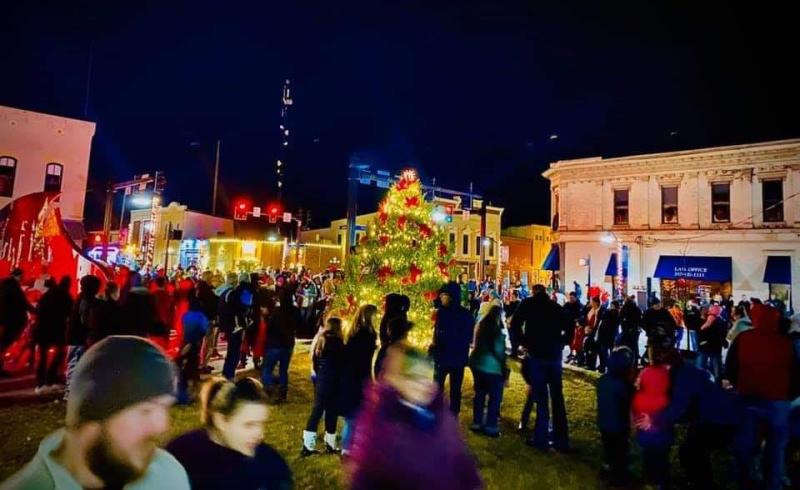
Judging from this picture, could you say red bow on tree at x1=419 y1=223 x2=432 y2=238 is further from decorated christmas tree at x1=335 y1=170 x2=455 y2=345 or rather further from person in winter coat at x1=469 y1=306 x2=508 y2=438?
person in winter coat at x1=469 y1=306 x2=508 y2=438

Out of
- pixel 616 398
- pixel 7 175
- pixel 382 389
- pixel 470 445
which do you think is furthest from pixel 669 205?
pixel 7 175

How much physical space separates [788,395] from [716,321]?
526 cm

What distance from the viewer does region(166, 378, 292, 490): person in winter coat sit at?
2.21 m

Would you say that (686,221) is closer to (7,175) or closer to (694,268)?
(694,268)

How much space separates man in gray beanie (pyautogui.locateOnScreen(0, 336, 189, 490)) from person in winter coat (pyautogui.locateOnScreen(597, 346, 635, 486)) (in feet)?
17.1

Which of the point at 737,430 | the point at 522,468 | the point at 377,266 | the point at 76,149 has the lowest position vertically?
the point at 522,468

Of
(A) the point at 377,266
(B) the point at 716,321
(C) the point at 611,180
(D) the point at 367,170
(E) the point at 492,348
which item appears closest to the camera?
(E) the point at 492,348

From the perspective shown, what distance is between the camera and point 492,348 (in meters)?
6.73

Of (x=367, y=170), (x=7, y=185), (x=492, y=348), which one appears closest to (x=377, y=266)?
(x=492, y=348)

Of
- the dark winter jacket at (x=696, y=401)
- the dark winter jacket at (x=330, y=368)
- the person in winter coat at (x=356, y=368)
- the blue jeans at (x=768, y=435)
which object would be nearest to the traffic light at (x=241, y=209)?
the person in winter coat at (x=356, y=368)

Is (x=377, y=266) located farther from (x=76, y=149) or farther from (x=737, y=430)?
(x=76, y=149)

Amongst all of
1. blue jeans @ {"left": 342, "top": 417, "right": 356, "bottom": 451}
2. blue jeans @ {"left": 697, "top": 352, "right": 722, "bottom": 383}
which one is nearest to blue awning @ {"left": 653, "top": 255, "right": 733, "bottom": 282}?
blue jeans @ {"left": 697, "top": 352, "right": 722, "bottom": 383}

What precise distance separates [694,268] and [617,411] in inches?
967

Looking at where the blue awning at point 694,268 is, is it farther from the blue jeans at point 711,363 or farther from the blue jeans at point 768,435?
the blue jeans at point 768,435
